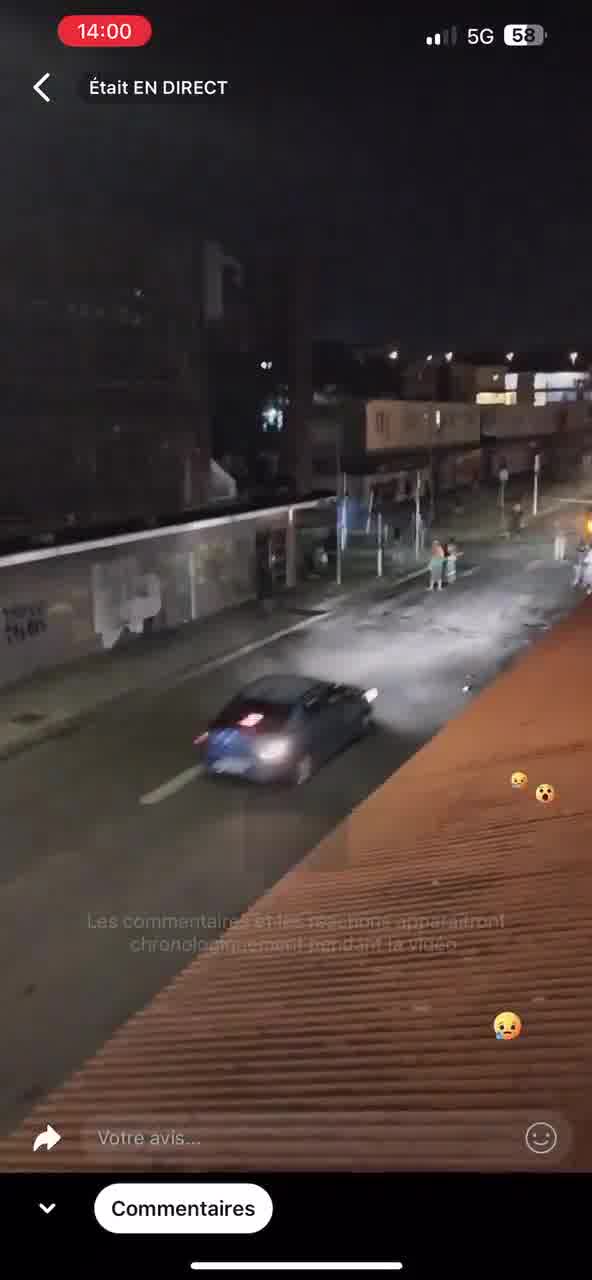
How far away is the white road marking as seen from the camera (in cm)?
1145

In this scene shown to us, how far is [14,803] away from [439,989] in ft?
27.3

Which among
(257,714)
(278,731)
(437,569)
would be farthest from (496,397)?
(278,731)

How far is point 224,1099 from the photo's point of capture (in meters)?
3.58

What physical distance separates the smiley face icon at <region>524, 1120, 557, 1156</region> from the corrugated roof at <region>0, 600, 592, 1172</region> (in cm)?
2

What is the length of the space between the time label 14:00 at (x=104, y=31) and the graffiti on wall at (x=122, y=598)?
15.0 metres

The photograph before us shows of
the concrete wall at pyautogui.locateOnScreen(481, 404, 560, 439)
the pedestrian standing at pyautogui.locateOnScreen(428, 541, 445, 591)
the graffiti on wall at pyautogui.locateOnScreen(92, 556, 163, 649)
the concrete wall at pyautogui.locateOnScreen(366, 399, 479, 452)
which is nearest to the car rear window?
the graffiti on wall at pyautogui.locateOnScreen(92, 556, 163, 649)

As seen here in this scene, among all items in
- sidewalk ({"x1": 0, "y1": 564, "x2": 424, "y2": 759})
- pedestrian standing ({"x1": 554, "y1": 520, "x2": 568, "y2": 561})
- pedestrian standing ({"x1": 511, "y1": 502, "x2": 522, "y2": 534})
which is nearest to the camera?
sidewalk ({"x1": 0, "y1": 564, "x2": 424, "y2": 759})

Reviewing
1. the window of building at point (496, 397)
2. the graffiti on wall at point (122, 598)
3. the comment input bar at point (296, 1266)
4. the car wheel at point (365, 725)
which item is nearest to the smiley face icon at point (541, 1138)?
the comment input bar at point (296, 1266)

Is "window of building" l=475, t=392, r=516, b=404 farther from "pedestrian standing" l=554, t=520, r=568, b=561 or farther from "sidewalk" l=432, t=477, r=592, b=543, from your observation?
"pedestrian standing" l=554, t=520, r=568, b=561

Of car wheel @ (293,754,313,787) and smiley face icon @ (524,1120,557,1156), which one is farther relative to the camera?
car wheel @ (293,754,313,787)

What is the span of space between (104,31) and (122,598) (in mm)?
15801

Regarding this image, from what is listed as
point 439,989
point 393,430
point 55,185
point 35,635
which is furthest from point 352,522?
point 439,989

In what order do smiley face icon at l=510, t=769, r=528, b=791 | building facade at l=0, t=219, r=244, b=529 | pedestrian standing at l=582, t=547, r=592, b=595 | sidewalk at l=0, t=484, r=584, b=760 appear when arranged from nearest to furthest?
smiley face icon at l=510, t=769, r=528, b=791, sidewalk at l=0, t=484, r=584, b=760, pedestrian standing at l=582, t=547, r=592, b=595, building facade at l=0, t=219, r=244, b=529

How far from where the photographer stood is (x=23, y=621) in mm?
16984
